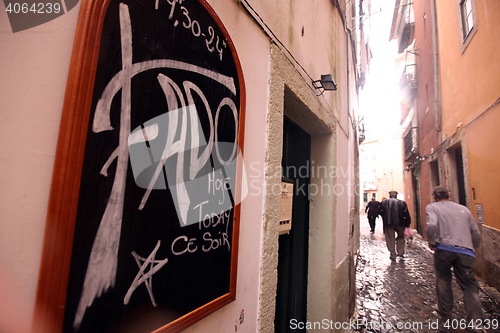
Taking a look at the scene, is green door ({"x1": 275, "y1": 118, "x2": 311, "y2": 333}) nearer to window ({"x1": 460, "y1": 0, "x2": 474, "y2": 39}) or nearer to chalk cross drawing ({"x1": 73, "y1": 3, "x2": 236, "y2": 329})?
chalk cross drawing ({"x1": 73, "y1": 3, "x2": 236, "y2": 329})

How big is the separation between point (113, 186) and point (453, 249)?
180 inches

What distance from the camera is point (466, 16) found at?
6617 mm

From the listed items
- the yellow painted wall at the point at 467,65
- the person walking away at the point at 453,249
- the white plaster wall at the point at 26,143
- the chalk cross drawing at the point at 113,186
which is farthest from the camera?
the yellow painted wall at the point at 467,65

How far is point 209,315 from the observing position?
112 centimetres

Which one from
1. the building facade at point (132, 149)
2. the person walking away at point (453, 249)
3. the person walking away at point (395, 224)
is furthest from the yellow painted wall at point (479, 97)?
the building facade at point (132, 149)

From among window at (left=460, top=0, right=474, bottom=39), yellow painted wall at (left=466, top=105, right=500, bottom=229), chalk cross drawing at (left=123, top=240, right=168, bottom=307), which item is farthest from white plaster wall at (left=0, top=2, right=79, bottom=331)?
window at (left=460, top=0, right=474, bottom=39)

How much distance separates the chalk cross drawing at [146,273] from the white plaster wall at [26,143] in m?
0.25

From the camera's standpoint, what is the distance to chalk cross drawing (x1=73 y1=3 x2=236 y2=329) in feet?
2.20

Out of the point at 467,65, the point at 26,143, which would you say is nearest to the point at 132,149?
the point at 26,143

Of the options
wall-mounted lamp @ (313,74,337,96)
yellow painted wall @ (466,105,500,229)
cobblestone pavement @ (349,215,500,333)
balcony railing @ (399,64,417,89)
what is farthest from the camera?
balcony railing @ (399,64,417,89)

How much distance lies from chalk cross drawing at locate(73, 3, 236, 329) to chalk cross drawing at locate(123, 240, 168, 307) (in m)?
0.07

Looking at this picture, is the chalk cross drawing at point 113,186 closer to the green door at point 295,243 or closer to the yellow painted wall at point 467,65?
the green door at point 295,243

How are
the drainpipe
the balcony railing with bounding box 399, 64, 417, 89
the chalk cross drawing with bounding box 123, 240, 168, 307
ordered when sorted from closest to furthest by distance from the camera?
1. the chalk cross drawing with bounding box 123, 240, 168, 307
2. the drainpipe
3. the balcony railing with bounding box 399, 64, 417, 89

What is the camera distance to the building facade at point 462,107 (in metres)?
5.27
